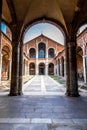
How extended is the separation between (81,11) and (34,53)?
34378 mm

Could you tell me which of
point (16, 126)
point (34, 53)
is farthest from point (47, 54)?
point (16, 126)

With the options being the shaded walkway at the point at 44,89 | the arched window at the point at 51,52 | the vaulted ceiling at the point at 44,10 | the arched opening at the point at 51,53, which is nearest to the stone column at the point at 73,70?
the shaded walkway at the point at 44,89

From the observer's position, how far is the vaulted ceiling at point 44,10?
6586mm

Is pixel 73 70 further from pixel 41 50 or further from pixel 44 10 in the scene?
pixel 41 50

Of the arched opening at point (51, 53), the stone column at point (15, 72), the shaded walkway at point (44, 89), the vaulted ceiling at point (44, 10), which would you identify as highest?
the arched opening at point (51, 53)

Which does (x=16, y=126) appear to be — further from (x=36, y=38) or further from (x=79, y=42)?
(x=36, y=38)

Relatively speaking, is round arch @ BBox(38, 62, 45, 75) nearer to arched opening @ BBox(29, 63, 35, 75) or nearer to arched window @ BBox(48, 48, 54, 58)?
arched opening @ BBox(29, 63, 35, 75)

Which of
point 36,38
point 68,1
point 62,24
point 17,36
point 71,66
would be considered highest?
point 36,38

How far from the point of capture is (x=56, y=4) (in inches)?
271

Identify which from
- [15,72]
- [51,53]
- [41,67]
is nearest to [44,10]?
[15,72]

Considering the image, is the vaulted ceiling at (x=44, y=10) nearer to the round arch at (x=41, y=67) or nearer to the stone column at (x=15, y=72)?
the stone column at (x=15, y=72)

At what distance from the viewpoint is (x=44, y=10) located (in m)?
7.41

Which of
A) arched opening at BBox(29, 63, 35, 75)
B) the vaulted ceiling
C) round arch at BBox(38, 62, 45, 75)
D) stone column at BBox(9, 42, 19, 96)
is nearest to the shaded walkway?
stone column at BBox(9, 42, 19, 96)

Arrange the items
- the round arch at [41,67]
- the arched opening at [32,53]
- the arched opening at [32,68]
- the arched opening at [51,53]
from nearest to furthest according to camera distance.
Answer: the arched opening at [32,68], the round arch at [41,67], the arched opening at [32,53], the arched opening at [51,53]
